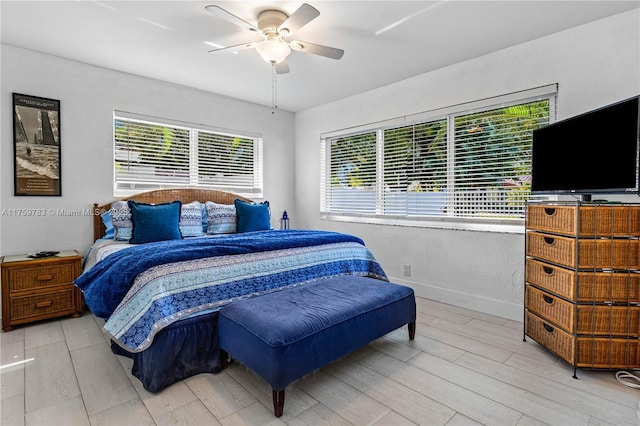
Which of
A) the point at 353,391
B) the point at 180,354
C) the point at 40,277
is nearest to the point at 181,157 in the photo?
the point at 40,277

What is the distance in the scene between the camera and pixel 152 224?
3.04 m

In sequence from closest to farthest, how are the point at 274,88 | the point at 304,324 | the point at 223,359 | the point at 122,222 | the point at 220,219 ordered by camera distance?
the point at 304,324
the point at 223,359
the point at 122,222
the point at 220,219
the point at 274,88

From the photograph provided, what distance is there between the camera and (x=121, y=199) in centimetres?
355

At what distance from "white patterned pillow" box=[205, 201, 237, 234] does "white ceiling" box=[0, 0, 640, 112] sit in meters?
1.47

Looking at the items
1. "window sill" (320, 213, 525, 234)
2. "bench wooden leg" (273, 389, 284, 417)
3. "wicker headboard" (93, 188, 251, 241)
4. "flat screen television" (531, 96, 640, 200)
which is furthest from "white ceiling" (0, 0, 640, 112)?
"bench wooden leg" (273, 389, 284, 417)

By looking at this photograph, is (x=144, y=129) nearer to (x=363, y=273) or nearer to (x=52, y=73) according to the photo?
(x=52, y=73)

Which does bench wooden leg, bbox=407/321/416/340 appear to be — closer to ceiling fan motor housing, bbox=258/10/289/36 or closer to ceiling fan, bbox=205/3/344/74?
ceiling fan, bbox=205/3/344/74

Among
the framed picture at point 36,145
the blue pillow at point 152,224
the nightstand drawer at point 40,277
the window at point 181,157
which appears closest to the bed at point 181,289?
the blue pillow at point 152,224

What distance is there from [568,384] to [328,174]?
3564mm

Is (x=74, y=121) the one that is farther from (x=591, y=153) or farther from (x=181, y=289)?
(x=591, y=153)

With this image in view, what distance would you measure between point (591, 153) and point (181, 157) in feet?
13.1

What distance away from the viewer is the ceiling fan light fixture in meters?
2.45

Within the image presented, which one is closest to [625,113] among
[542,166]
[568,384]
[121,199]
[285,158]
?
[542,166]

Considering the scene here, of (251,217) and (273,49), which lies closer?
(273,49)
